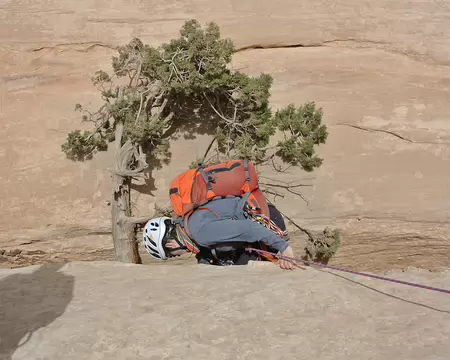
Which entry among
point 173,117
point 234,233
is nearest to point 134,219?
point 173,117

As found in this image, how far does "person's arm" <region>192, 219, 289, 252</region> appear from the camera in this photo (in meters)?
3.94

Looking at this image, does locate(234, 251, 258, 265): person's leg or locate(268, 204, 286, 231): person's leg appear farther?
locate(268, 204, 286, 231): person's leg

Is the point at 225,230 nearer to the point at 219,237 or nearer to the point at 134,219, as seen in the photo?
the point at 219,237

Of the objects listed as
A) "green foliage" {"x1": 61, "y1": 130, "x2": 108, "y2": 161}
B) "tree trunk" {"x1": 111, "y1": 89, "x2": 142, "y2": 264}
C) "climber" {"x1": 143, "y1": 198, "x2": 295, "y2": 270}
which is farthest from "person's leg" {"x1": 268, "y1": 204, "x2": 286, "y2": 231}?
"green foliage" {"x1": 61, "y1": 130, "x2": 108, "y2": 161}

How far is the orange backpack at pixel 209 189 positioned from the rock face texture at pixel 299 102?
245 cm

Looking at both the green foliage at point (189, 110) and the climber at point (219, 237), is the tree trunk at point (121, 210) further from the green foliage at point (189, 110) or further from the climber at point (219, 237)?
the climber at point (219, 237)

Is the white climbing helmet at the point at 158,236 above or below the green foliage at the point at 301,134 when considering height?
below

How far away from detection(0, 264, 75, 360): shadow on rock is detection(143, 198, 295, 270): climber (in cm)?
89

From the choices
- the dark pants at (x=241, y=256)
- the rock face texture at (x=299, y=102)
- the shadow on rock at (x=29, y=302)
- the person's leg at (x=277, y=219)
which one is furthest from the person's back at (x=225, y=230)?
the rock face texture at (x=299, y=102)

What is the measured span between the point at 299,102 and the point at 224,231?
3.61m

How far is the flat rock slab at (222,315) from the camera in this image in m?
3.42

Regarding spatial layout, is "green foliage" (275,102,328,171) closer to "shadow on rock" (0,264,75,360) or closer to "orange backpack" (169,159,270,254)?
"orange backpack" (169,159,270,254)

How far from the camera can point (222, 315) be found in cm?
380

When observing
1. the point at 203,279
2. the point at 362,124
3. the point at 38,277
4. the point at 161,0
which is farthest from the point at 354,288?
the point at 161,0
